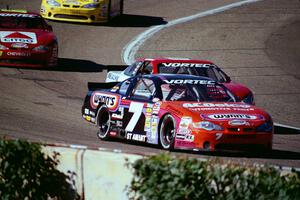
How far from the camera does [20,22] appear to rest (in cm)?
2167

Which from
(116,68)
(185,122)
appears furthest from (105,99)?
(116,68)

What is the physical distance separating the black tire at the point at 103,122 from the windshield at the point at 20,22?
325 inches

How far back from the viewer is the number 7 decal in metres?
12.8

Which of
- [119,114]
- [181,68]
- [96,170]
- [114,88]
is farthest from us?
[181,68]

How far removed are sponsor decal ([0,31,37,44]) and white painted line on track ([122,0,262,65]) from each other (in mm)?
2932

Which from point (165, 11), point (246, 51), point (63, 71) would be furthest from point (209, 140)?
point (165, 11)

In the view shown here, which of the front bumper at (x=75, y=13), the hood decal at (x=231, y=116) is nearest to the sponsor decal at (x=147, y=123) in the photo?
the hood decal at (x=231, y=116)

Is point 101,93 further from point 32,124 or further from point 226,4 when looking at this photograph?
point 226,4

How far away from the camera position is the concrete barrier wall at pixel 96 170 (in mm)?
6961

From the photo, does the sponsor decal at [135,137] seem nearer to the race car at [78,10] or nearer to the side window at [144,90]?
the side window at [144,90]

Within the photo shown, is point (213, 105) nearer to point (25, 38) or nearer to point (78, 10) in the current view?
point (25, 38)

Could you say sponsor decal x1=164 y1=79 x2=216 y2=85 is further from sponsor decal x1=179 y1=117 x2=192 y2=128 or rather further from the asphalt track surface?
sponsor decal x1=179 y1=117 x2=192 y2=128

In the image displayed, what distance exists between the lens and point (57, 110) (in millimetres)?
16141

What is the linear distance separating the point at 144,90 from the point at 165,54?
1109 cm
